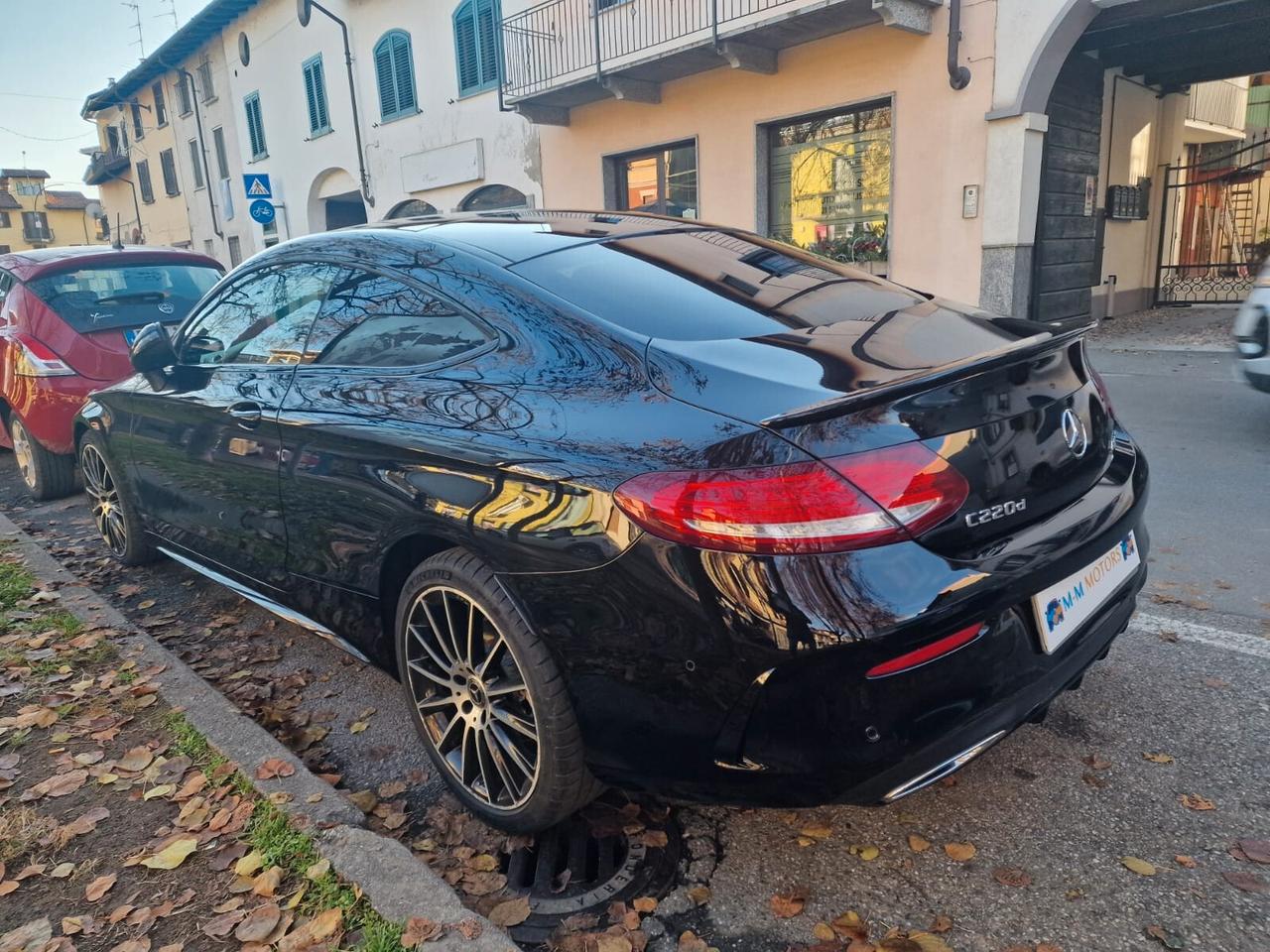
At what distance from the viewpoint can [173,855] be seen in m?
2.19

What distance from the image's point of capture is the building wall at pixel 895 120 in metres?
10.5

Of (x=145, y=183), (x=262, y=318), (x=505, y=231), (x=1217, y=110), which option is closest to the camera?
(x=505, y=231)

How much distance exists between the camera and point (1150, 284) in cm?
1467

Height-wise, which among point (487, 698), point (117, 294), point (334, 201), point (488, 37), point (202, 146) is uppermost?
point (202, 146)

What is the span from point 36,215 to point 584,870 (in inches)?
3520

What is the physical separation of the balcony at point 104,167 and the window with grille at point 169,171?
202 inches

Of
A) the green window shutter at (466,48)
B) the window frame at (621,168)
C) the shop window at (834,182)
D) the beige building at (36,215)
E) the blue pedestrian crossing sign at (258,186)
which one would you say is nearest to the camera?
the shop window at (834,182)

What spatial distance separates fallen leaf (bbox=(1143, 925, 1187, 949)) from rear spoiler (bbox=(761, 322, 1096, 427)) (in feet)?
3.95

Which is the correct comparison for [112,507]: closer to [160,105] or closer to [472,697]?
[472,697]

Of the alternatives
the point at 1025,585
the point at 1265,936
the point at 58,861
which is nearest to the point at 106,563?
the point at 58,861

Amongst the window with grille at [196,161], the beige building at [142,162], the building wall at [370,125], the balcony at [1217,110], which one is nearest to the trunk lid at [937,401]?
the building wall at [370,125]

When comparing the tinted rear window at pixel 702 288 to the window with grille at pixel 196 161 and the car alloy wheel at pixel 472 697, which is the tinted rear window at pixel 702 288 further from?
the window with grille at pixel 196 161

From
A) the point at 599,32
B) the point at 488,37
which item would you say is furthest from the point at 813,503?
the point at 488,37

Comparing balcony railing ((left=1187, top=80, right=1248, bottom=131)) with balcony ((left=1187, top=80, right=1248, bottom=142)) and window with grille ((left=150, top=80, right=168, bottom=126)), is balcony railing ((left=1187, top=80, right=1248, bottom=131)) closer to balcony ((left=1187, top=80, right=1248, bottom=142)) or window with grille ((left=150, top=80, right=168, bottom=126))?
balcony ((left=1187, top=80, right=1248, bottom=142))
